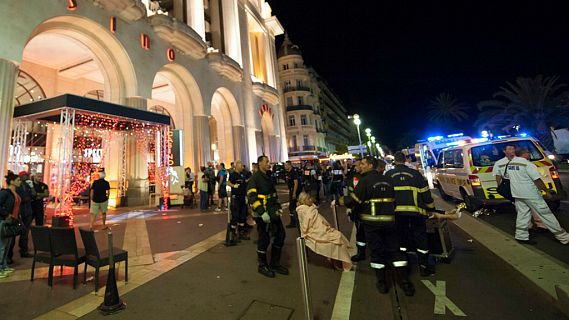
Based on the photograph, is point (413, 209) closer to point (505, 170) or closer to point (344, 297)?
point (344, 297)

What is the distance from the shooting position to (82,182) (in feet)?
41.0

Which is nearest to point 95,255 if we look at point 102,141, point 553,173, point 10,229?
point 10,229

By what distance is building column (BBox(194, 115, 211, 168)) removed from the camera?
57.6ft

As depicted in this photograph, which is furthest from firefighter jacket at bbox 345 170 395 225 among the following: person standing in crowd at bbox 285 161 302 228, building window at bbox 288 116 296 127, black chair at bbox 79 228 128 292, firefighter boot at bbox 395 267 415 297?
building window at bbox 288 116 296 127

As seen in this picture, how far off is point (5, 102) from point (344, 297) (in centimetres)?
1168

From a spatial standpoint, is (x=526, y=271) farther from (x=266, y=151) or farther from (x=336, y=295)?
(x=266, y=151)

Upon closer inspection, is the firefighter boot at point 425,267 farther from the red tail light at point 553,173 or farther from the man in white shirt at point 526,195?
the red tail light at point 553,173

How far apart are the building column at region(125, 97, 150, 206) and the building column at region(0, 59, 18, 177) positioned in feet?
16.3

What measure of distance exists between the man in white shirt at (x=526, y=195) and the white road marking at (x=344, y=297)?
136 inches

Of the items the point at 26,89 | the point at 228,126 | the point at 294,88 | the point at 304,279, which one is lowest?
the point at 304,279

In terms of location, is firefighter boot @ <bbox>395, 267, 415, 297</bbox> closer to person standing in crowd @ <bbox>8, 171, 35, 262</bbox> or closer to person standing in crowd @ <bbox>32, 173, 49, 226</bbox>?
person standing in crowd @ <bbox>8, 171, 35, 262</bbox>

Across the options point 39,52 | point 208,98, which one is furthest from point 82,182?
point 208,98

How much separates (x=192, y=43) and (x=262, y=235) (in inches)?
622

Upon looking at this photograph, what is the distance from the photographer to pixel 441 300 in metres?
3.24
